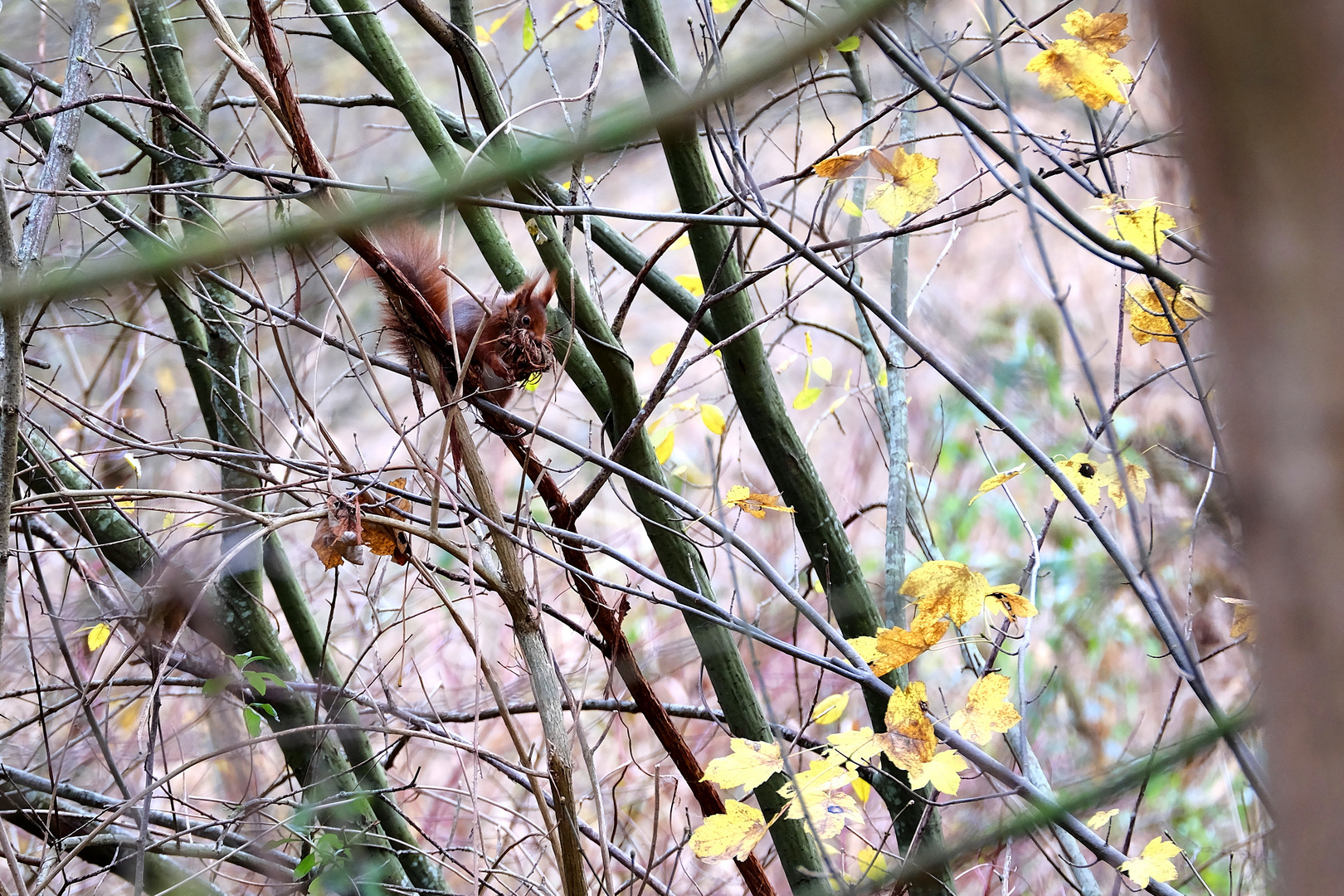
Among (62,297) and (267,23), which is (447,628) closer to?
(267,23)

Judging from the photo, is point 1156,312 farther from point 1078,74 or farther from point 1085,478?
point 1078,74

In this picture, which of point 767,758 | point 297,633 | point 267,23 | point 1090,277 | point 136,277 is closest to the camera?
point 136,277

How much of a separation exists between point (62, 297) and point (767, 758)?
82cm

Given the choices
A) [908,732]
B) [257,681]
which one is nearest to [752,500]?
[908,732]

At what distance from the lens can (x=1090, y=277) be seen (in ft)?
13.9

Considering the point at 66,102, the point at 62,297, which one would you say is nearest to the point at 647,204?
the point at 66,102

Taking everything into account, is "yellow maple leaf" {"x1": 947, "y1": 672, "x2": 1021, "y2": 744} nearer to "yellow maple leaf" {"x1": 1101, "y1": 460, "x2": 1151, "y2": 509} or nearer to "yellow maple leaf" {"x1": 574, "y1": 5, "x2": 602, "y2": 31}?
"yellow maple leaf" {"x1": 1101, "y1": 460, "x2": 1151, "y2": 509}

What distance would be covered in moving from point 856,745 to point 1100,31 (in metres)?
0.79

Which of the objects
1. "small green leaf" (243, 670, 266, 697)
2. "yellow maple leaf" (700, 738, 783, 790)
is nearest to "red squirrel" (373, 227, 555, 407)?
"small green leaf" (243, 670, 266, 697)

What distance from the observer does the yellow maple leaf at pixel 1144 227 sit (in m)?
1.05

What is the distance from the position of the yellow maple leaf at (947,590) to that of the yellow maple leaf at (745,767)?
0.74ft

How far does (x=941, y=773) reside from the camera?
3.13ft

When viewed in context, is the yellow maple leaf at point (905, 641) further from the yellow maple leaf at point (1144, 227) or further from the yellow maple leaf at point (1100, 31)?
the yellow maple leaf at point (1100, 31)

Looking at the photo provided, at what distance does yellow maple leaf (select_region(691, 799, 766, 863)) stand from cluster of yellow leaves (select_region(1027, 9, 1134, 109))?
82 centimetres
